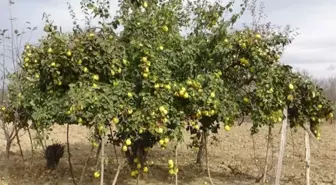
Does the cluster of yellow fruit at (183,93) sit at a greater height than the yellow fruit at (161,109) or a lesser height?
greater

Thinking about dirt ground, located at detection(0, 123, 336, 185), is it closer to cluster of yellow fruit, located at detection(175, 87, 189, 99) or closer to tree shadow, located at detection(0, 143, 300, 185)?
tree shadow, located at detection(0, 143, 300, 185)

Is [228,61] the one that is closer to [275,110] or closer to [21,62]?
[275,110]

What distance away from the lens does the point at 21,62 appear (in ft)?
17.7

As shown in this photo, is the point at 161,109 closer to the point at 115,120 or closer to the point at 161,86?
the point at 161,86

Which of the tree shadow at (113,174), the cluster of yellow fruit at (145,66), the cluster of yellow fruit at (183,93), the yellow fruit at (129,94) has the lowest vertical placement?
the tree shadow at (113,174)

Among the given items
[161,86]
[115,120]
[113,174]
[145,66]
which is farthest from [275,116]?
[113,174]

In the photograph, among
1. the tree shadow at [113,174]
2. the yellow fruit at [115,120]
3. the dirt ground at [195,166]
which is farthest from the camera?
the dirt ground at [195,166]

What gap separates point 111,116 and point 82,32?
96 cm

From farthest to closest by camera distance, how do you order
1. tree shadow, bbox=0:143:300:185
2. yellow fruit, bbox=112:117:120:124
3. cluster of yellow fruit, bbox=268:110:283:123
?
1. tree shadow, bbox=0:143:300:185
2. cluster of yellow fruit, bbox=268:110:283:123
3. yellow fruit, bbox=112:117:120:124

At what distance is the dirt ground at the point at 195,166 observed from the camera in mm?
6738

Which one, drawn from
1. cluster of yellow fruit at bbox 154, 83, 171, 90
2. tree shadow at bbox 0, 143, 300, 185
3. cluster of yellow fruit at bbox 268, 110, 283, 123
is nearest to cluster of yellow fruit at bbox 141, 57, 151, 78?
cluster of yellow fruit at bbox 154, 83, 171, 90

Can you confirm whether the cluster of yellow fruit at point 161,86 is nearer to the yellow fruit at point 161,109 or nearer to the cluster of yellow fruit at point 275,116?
the yellow fruit at point 161,109

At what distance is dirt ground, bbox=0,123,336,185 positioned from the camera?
6.74 meters

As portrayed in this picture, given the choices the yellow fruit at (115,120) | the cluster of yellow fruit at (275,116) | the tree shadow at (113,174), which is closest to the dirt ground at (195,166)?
the tree shadow at (113,174)
